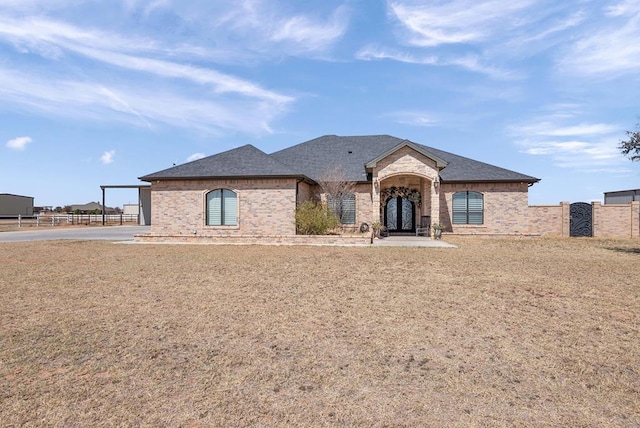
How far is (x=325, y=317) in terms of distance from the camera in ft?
21.0

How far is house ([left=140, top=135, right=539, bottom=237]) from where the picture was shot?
21812mm

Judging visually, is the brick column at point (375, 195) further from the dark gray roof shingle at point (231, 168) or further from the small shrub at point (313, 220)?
the dark gray roof shingle at point (231, 168)

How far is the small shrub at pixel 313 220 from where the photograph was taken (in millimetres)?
20500

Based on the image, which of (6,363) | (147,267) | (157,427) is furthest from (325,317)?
(147,267)

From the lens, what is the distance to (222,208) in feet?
73.6

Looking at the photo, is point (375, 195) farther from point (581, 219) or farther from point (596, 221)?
point (596, 221)

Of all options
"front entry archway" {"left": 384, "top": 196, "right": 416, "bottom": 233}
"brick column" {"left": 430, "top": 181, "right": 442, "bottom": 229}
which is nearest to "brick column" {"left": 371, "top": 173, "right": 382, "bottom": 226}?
"brick column" {"left": 430, "top": 181, "right": 442, "bottom": 229}

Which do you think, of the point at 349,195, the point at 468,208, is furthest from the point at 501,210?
the point at 349,195

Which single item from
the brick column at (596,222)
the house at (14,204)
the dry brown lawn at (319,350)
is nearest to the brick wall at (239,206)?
the dry brown lawn at (319,350)

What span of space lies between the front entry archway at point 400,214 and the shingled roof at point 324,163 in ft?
10.9

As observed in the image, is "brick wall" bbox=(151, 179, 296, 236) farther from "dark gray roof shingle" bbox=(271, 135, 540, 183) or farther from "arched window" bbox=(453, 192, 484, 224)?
"arched window" bbox=(453, 192, 484, 224)

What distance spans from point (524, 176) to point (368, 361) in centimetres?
2338

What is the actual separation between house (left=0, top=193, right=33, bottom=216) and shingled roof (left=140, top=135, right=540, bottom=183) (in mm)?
52741

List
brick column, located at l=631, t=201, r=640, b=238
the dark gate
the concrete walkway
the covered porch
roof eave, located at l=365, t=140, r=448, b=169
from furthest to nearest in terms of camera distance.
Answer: the dark gate → brick column, located at l=631, t=201, r=640, b=238 → the covered porch → roof eave, located at l=365, t=140, r=448, b=169 → the concrete walkway
